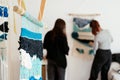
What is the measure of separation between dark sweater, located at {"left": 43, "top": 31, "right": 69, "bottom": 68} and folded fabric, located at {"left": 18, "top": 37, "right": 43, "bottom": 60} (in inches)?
39.7

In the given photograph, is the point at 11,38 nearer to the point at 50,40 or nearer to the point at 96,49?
the point at 50,40

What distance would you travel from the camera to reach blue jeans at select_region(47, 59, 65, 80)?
339 cm

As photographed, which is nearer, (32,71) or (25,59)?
(25,59)

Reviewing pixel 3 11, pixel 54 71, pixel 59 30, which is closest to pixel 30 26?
pixel 3 11

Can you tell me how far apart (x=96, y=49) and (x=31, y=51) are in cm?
217

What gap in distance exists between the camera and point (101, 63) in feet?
12.7

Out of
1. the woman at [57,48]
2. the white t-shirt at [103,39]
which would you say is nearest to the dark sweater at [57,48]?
the woman at [57,48]

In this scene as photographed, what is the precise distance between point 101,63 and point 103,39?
43 centimetres

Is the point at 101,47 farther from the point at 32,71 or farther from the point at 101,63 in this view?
the point at 32,71

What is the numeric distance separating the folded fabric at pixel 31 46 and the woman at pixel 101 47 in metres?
1.75

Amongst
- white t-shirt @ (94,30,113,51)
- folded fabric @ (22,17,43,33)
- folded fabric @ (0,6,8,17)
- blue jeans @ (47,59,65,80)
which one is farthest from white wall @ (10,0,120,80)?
folded fabric @ (0,6,8,17)

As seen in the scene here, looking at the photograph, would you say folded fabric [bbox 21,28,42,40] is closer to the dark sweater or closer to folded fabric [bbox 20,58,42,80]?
folded fabric [bbox 20,58,42,80]

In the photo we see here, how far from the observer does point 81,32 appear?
4285mm

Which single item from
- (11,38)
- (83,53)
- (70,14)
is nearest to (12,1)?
(11,38)
